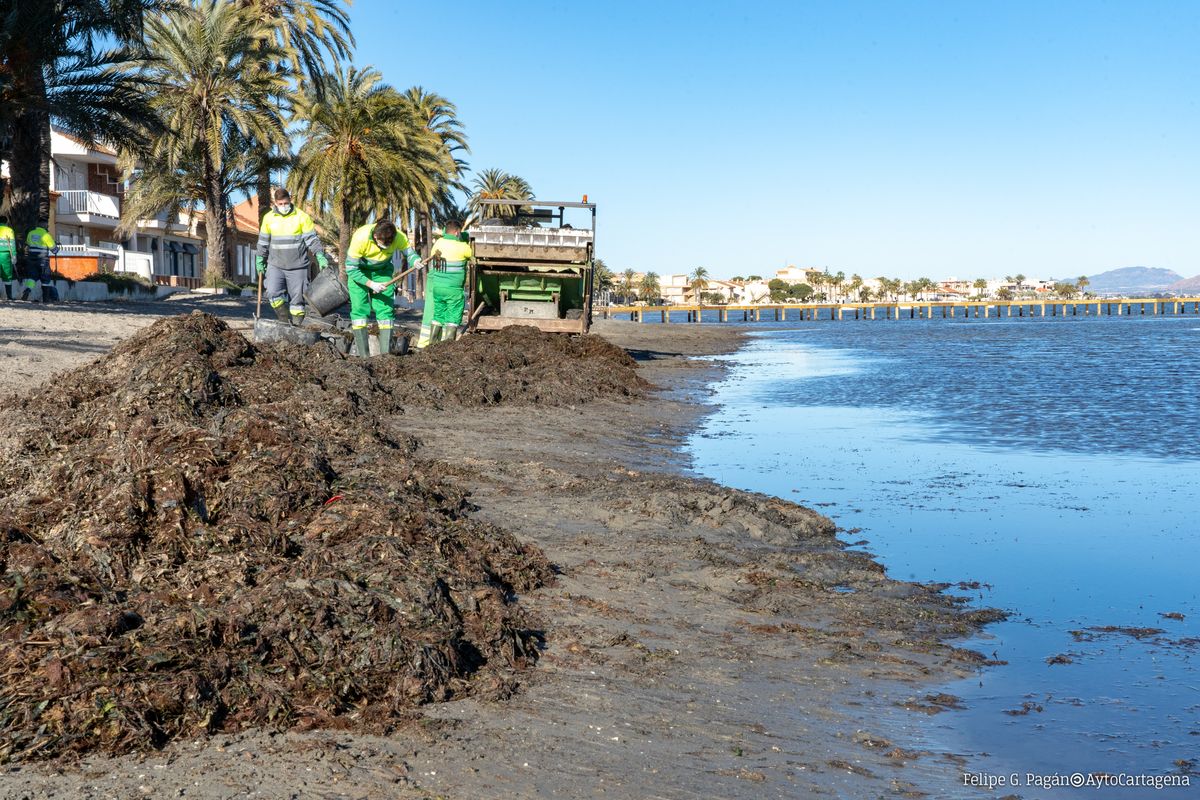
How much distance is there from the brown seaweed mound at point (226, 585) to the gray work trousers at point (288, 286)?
6897 mm

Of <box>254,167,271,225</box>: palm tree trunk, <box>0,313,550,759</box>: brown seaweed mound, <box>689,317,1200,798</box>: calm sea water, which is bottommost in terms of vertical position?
<box>689,317,1200,798</box>: calm sea water

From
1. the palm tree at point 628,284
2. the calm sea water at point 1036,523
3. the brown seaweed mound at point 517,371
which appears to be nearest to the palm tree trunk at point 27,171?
the brown seaweed mound at point 517,371

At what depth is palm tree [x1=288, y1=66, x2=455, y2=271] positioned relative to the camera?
3703 cm

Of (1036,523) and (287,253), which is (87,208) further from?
(1036,523)

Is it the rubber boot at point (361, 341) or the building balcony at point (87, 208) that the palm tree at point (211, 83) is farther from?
the rubber boot at point (361, 341)

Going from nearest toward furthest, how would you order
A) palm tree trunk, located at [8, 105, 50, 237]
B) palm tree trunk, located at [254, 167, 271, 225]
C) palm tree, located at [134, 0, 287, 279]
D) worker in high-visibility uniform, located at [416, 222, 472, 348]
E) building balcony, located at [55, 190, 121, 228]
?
worker in high-visibility uniform, located at [416, 222, 472, 348] → palm tree trunk, located at [8, 105, 50, 237] → palm tree, located at [134, 0, 287, 279] → palm tree trunk, located at [254, 167, 271, 225] → building balcony, located at [55, 190, 121, 228]

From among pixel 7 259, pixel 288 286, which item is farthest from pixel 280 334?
pixel 7 259

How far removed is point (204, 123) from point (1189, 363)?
92.6 feet

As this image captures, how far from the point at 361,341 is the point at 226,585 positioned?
10.0 metres

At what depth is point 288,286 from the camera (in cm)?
1393

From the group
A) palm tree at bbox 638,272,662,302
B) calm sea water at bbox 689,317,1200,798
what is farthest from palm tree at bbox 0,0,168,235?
palm tree at bbox 638,272,662,302

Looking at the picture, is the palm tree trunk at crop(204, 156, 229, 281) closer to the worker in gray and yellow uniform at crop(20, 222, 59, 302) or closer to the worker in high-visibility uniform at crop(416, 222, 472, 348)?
the worker in gray and yellow uniform at crop(20, 222, 59, 302)

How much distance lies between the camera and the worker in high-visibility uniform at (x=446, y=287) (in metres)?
15.9

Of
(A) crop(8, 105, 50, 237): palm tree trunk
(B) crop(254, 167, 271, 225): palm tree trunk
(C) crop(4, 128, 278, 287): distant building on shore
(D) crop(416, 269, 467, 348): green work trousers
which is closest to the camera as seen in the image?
(D) crop(416, 269, 467, 348): green work trousers
